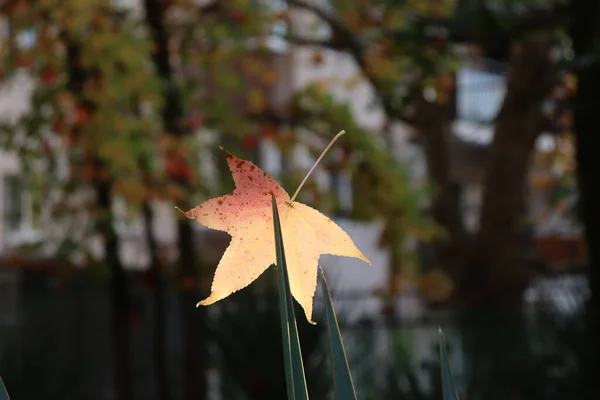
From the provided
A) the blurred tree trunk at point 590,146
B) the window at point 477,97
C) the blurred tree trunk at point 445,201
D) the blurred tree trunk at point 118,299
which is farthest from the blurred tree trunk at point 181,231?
the window at point 477,97

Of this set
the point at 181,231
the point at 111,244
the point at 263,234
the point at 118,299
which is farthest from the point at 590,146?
the point at 263,234

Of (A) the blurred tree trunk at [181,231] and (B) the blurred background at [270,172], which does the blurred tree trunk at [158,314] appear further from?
(A) the blurred tree trunk at [181,231]

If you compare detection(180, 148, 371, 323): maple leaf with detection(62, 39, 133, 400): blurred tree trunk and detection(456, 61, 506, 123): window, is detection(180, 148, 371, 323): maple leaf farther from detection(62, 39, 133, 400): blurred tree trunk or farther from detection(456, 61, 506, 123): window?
detection(456, 61, 506, 123): window

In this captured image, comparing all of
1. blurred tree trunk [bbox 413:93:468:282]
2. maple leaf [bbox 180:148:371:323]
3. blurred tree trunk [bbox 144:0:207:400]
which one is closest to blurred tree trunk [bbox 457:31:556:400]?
blurred tree trunk [bbox 413:93:468:282]

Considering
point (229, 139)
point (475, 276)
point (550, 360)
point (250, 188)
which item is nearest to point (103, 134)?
point (229, 139)

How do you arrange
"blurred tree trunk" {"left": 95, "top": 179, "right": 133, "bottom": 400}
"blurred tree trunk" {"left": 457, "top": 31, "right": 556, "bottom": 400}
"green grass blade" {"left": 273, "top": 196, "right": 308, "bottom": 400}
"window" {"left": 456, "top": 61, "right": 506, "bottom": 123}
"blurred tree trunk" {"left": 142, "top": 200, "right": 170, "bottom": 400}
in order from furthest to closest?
1. "window" {"left": 456, "top": 61, "right": 506, "bottom": 123}
2. "blurred tree trunk" {"left": 457, "top": 31, "right": 556, "bottom": 400}
3. "blurred tree trunk" {"left": 142, "top": 200, "right": 170, "bottom": 400}
4. "blurred tree trunk" {"left": 95, "top": 179, "right": 133, "bottom": 400}
5. "green grass blade" {"left": 273, "top": 196, "right": 308, "bottom": 400}
